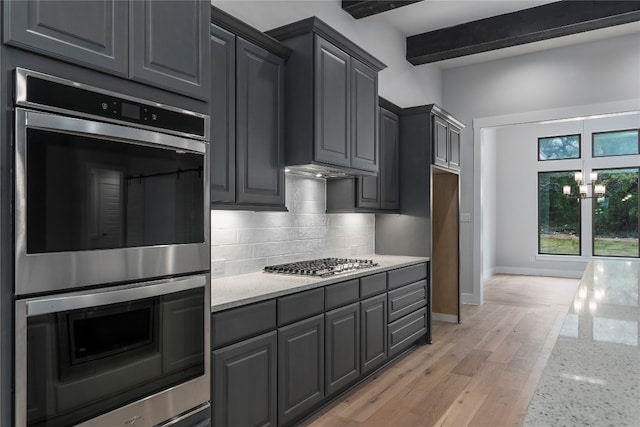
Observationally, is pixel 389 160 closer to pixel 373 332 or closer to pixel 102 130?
pixel 373 332

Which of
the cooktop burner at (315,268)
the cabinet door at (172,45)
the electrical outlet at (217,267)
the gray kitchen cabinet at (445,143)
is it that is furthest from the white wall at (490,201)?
the cabinet door at (172,45)

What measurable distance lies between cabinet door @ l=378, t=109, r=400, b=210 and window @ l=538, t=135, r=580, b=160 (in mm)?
6469

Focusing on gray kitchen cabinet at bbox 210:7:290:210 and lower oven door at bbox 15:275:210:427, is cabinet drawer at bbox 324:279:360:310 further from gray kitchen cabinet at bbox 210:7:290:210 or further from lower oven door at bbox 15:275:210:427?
lower oven door at bbox 15:275:210:427

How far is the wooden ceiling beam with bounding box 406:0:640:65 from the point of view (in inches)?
168

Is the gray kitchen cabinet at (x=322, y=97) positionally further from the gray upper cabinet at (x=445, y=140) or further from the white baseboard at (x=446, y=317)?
the white baseboard at (x=446, y=317)

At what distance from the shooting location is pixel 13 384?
3.90 ft

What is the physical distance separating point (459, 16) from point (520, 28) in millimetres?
669

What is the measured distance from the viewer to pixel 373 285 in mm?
3307

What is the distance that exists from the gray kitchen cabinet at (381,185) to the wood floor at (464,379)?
1.44 metres

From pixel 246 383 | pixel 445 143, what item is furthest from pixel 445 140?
pixel 246 383

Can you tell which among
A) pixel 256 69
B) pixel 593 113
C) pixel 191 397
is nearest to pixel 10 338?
pixel 191 397

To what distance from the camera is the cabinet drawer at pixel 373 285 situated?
3158mm

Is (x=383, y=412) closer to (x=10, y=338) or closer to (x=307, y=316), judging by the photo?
(x=307, y=316)

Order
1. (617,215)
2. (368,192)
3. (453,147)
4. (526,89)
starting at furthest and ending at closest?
1. (617,215)
2. (526,89)
3. (453,147)
4. (368,192)
